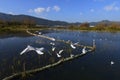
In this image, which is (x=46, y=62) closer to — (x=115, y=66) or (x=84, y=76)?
(x=84, y=76)

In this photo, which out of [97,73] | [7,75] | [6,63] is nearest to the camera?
[7,75]

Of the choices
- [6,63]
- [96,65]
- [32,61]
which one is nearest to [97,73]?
[96,65]

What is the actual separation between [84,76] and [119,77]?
2.39 m

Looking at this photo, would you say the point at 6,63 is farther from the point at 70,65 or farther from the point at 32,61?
the point at 70,65

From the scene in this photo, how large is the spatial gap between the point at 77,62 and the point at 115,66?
130 inches

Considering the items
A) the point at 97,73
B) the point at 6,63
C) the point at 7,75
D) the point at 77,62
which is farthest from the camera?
the point at 77,62

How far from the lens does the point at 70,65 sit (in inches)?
706

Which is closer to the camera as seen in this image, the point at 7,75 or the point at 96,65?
the point at 7,75

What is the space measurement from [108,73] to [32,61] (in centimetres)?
661

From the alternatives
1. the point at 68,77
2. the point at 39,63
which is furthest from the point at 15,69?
the point at 68,77

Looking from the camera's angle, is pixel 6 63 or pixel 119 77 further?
pixel 6 63

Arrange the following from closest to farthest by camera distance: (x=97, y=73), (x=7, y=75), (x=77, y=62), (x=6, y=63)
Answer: (x=7, y=75)
(x=97, y=73)
(x=6, y=63)
(x=77, y=62)

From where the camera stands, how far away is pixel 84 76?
589 inches

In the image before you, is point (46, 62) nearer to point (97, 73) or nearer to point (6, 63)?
point (6, 63)
